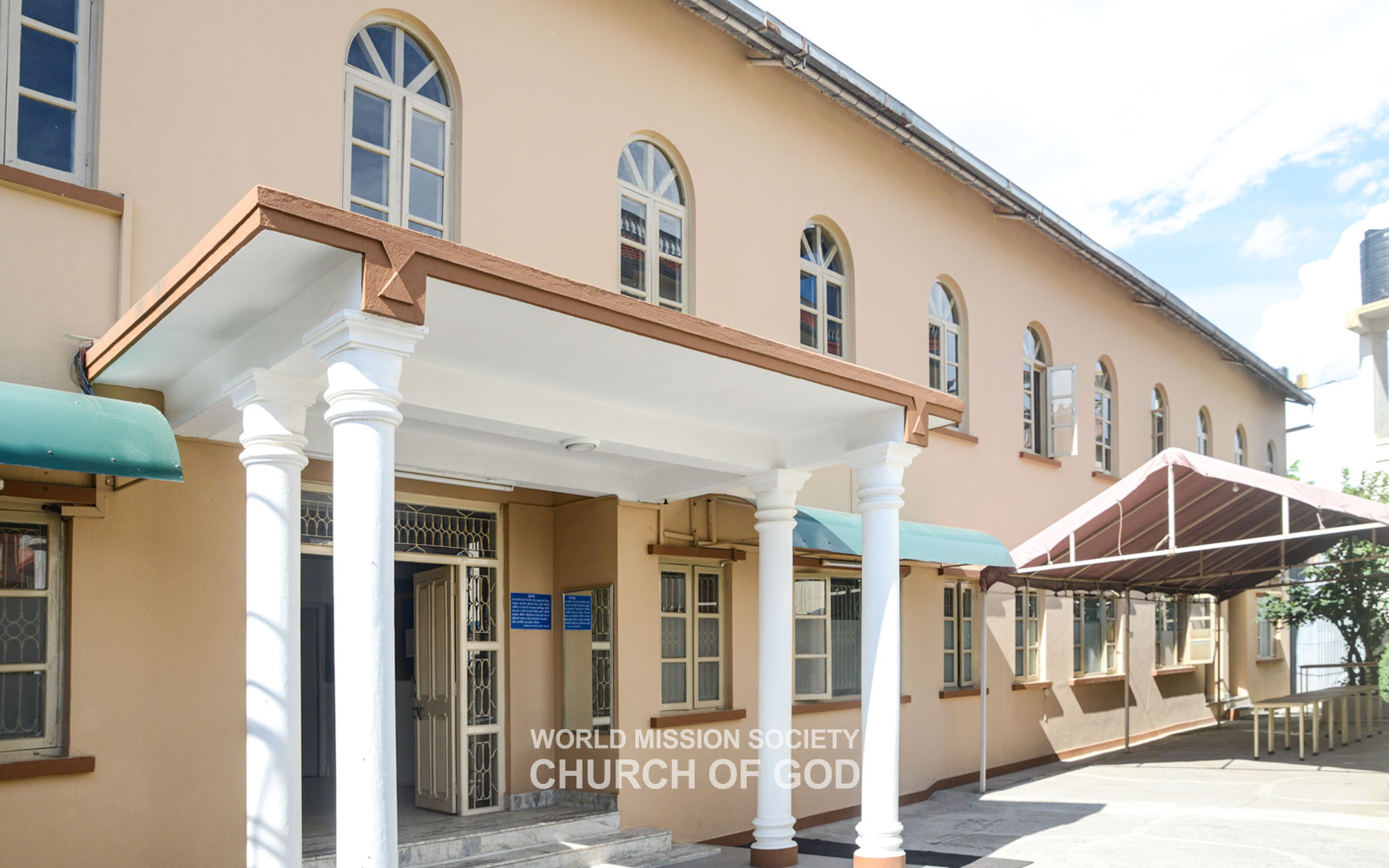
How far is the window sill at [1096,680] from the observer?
15047 millimetres

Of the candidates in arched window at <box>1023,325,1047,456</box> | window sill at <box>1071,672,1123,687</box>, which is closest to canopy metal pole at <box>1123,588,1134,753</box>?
window sill at <box>1071,672,1123,687</box>

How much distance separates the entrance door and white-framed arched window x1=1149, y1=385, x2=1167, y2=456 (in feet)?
42.2

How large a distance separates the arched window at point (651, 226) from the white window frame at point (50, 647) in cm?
454

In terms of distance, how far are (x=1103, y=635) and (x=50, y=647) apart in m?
13.6

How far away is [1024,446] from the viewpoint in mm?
14617

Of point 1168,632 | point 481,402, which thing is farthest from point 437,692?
point 1168,632

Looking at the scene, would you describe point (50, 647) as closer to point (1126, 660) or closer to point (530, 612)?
point (530, 612)

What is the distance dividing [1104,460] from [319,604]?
36.2 ft

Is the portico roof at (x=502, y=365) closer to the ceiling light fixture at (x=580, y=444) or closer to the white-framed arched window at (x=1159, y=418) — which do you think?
the ceiling light fixture at (x=580, y=444)

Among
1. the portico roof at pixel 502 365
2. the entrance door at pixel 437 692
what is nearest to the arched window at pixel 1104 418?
the portico roof at pixel 502 365

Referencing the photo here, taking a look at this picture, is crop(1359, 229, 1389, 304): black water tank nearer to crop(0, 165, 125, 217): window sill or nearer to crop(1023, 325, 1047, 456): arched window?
crop(1023, 325, 1047, 456): arched window

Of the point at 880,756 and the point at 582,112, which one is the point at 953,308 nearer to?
the point at 582,112

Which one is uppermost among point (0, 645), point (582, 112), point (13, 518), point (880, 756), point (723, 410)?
point (582, 112)

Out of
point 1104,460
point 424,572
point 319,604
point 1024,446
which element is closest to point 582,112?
point 424,572
